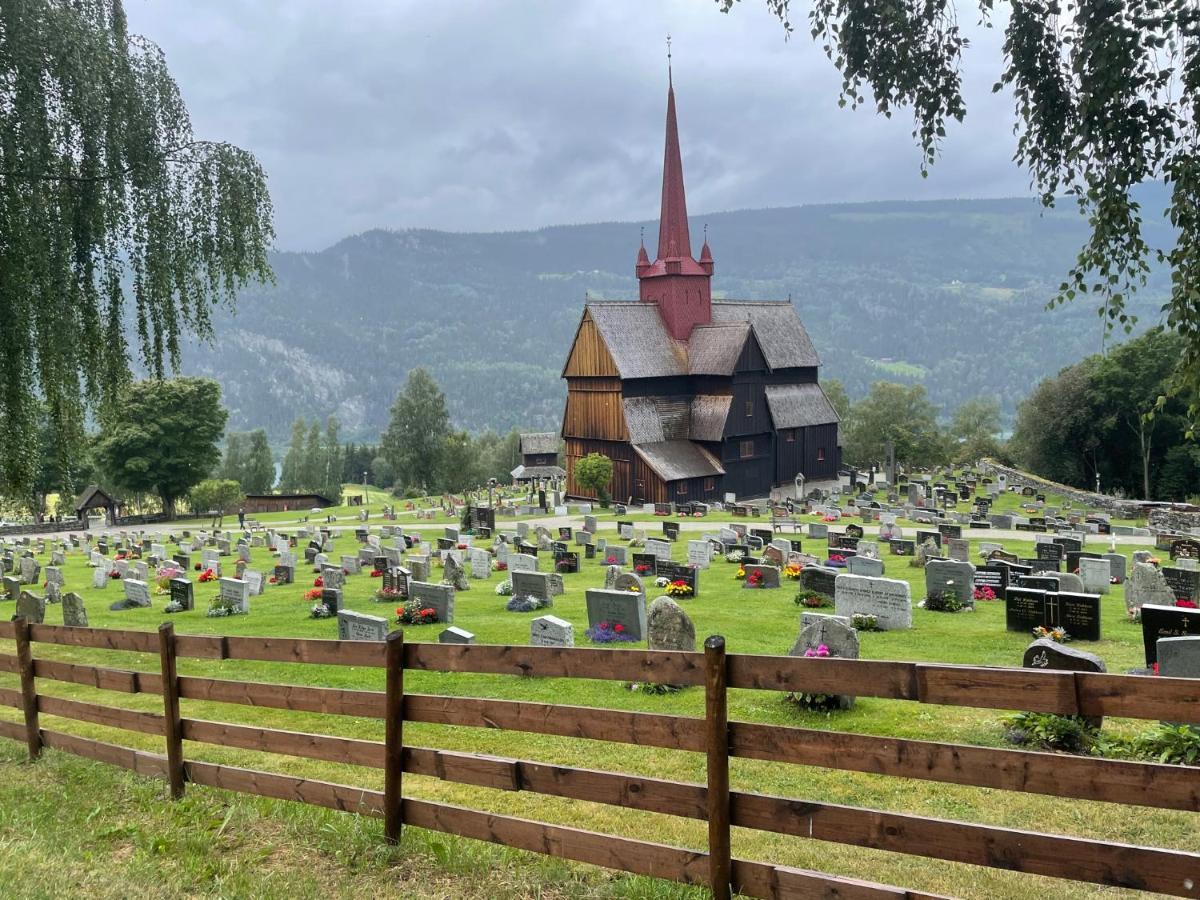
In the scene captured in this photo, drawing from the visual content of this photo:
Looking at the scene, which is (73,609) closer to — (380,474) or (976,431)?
(976,431)

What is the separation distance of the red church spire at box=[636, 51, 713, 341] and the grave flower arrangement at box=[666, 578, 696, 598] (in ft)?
128

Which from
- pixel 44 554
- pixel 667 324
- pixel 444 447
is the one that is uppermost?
pixel 667 324

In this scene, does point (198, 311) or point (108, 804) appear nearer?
point (108, 804)

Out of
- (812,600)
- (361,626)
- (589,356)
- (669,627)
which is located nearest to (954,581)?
(812,600)

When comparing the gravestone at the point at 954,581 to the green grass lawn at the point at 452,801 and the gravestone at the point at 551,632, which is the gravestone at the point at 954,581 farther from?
the gravestone at the point at 551,632

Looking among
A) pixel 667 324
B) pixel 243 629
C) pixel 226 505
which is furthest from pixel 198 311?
pixel 226 505

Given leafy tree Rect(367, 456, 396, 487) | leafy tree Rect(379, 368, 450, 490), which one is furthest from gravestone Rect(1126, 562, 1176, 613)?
leafy tree Rect(367, 456, 396, 487)

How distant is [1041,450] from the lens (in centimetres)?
5850

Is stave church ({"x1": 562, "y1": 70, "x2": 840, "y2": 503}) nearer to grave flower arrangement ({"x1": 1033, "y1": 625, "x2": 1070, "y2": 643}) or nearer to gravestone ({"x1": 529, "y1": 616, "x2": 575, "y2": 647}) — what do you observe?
grave flower arrangement ({"x1": 1033, "y1": 625, "x2": 1070, "y2": 643})

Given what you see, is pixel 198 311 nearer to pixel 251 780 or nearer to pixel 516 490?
pixel 251 780

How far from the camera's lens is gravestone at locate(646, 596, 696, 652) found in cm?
1212

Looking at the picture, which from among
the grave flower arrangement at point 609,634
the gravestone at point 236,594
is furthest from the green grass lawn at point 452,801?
the gravestone at point 236,594

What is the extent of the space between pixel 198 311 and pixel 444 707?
9887 mm

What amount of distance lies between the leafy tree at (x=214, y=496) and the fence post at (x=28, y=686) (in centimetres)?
5643
